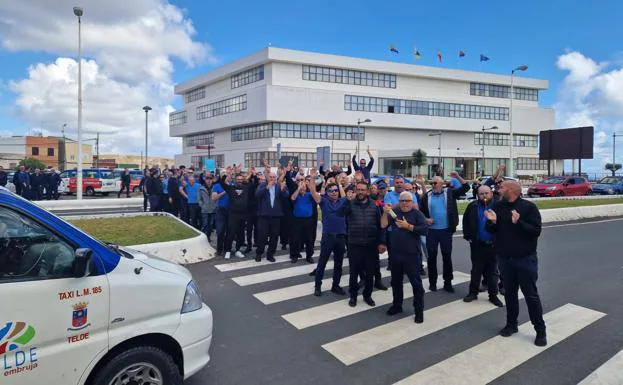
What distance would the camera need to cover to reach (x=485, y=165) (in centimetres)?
6388

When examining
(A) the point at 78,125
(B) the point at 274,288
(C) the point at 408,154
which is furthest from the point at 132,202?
(C) the point at 408,154

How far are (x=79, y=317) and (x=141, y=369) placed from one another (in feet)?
2.05

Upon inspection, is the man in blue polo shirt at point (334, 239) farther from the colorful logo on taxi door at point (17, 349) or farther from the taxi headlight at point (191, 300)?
the colorful logo on taxi door at point (17, 349)

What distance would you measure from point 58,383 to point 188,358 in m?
0.88

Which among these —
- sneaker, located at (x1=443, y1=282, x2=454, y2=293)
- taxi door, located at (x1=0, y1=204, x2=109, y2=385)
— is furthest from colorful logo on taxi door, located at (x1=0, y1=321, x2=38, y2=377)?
sneaker, located at (x1=443, y1=282, x2=454, y2=293)

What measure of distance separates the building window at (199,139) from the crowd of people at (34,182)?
42.2m

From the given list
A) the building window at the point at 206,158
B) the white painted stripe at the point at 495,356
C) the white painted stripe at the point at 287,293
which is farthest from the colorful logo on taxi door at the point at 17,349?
the building window at the point at 206,158

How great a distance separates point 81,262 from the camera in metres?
2.65

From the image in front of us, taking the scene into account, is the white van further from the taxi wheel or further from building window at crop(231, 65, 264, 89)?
building window at crop(231, 65, 264, 89)

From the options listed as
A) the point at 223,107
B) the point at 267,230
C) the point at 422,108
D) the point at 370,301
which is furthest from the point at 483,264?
the point at 422,108

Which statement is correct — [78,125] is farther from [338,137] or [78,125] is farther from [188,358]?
[338,137]

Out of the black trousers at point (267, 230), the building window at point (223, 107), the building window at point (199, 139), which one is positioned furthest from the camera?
the building window at point (199, 139)

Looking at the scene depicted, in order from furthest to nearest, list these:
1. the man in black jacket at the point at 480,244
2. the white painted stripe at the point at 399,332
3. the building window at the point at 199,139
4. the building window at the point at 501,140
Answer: the building window at the point at 501,140
the building window at the point at 199,139
the man in black jacket at the point at 480,244
the white painted stripe at the point at 399,332

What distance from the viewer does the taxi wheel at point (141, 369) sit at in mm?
2807
